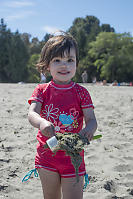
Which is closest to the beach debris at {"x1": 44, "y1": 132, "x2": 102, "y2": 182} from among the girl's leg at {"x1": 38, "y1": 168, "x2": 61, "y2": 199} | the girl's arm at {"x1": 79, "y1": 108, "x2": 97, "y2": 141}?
the girl's arm at {"x1": 79, "y1": 108, "x2": 97, "y2": 141}

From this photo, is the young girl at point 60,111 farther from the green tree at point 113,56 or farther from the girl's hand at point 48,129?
the green tree at point 113,56

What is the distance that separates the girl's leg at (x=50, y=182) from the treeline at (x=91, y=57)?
33.6 m

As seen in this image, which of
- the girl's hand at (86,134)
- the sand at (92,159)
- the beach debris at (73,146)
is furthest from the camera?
the sand at (92,159)

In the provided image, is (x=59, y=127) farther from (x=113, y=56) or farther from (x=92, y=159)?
(x=113, y=56)

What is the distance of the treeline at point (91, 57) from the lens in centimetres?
3841

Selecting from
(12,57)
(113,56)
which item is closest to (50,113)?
(113,56)

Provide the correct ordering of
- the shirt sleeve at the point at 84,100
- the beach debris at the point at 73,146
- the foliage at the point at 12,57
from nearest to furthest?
the beach debris at the point at 73,146 → the shirt sleeve at the point at 84,100 → the foliage at the point at 12,57

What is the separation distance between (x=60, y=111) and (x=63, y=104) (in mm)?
63

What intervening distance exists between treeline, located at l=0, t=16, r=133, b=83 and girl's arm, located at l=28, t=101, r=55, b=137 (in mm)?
33497

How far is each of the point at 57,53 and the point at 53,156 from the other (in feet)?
2.70

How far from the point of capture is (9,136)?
483 cm

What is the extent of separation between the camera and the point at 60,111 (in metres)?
2.02

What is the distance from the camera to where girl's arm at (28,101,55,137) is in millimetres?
1736

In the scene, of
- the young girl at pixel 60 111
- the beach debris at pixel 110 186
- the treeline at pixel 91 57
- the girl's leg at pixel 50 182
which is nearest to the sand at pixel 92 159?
the beach debris at pixel 110 186
